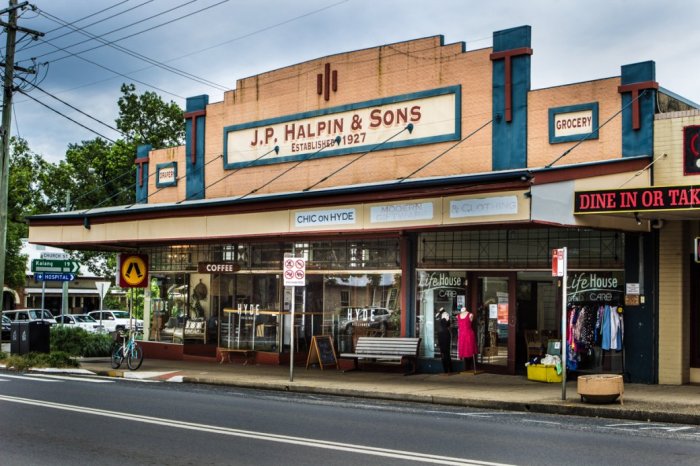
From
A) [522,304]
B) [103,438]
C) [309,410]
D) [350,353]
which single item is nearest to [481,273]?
[522,304]

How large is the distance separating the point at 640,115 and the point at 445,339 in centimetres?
680

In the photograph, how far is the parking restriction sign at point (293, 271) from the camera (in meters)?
19.6

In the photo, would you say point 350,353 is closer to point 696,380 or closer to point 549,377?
point 549,377

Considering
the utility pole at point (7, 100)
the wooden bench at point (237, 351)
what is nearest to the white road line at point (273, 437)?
the wooden bench at point (237, 351)

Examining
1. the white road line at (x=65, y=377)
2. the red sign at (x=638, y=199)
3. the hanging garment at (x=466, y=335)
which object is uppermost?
the red sign at (x=638, y=199)

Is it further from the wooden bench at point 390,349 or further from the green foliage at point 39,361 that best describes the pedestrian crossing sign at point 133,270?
the wooden bench at point 390,349

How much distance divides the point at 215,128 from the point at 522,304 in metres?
12.2

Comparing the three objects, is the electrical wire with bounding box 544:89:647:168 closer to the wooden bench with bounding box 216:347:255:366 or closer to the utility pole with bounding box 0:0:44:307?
the wooden bench with bounding box 216:347:255:366

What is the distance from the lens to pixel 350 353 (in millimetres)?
23219

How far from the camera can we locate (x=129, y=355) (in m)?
23.5

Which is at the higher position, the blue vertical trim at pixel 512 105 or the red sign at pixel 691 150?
the blue vertical trim at pixel 512 105

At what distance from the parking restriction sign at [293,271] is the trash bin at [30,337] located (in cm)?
985

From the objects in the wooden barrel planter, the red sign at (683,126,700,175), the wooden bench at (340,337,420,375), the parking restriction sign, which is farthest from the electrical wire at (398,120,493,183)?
the wooden barrel planter

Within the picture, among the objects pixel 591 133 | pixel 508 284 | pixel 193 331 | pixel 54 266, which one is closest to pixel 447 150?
pixel 508 284
